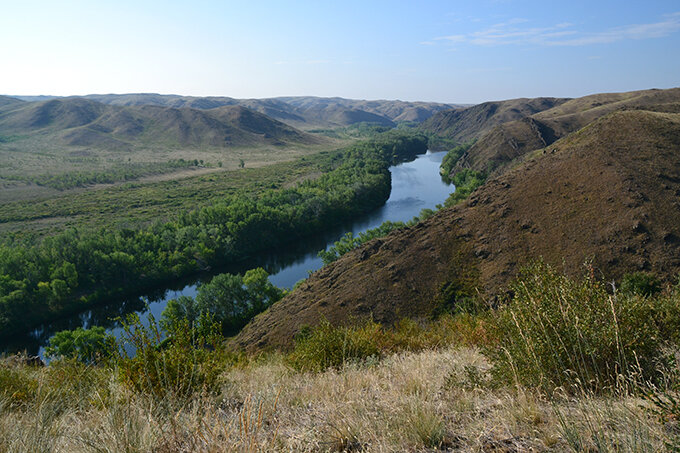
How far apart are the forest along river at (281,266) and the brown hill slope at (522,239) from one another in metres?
12.8

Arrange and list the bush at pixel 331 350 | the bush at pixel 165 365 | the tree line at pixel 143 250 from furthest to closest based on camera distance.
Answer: the tree line at pixel 143 250 < the bush at pixel 331 350 < the bush at pixel 165 365

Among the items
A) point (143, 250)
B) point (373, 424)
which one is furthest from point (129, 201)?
point (373, 424)

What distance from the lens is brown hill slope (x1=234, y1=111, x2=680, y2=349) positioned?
1014 inches

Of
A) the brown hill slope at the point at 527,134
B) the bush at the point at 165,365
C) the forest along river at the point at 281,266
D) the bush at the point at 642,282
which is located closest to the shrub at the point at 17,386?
the bush at the point at 165,365

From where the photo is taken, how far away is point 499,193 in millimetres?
34719

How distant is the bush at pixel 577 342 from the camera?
13.8ft

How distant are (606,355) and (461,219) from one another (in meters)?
30.2

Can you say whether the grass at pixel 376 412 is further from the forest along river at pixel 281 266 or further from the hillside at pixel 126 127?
the hillside at pixel 126 127

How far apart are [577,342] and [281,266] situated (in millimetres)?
47177

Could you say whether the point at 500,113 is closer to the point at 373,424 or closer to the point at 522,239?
the point at 522,239

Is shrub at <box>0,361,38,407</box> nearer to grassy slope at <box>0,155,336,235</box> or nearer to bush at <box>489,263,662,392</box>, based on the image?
bush at <box>489,263,662,392</box>

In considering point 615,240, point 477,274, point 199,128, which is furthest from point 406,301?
point 199,128

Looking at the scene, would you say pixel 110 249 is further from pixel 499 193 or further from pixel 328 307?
pixel 499 193

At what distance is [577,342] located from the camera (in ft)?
14.0
